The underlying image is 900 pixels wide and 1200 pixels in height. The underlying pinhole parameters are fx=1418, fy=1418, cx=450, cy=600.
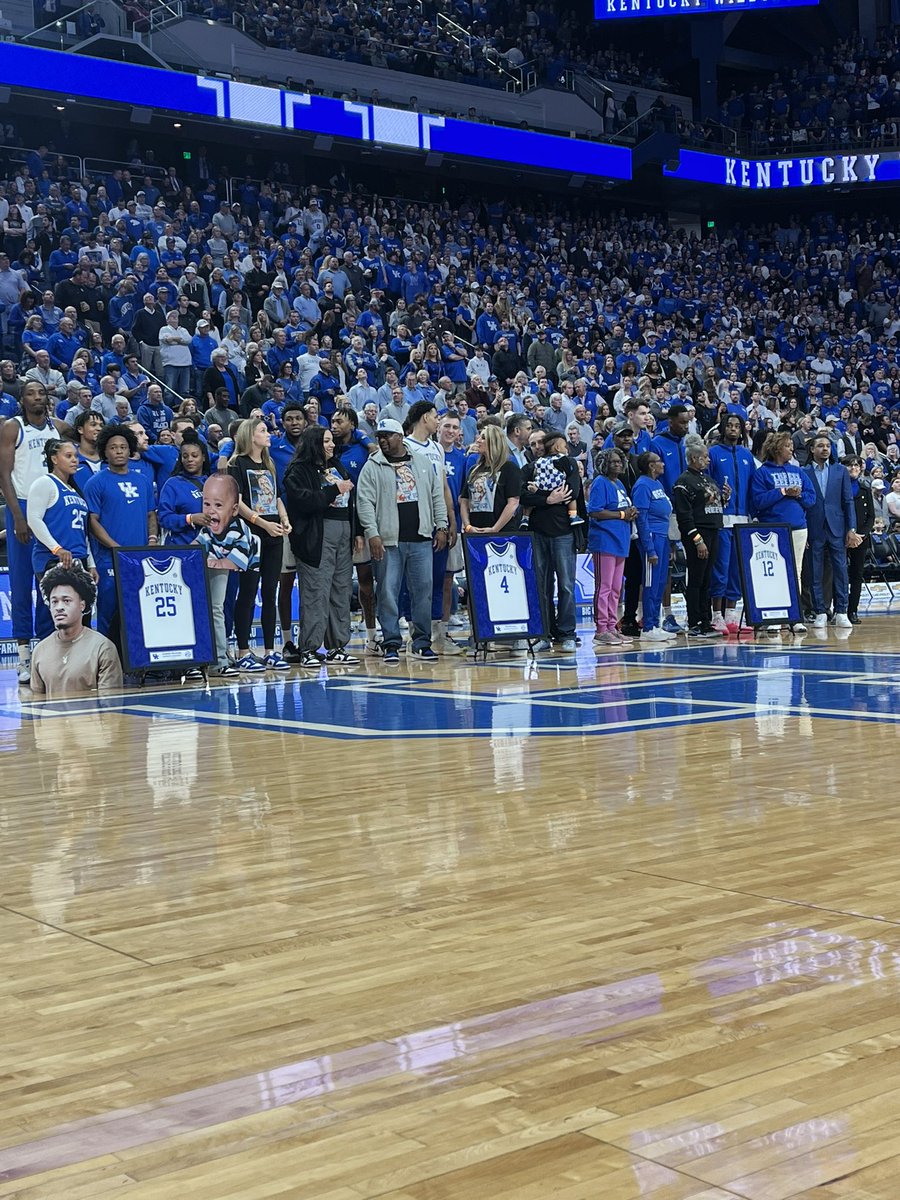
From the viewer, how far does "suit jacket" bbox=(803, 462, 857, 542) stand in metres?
14.2

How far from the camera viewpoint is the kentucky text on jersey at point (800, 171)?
1481 inches

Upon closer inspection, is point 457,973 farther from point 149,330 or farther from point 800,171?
point 800,171

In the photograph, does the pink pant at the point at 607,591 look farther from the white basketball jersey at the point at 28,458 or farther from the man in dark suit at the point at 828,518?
the white basketball jersey at the point at 28,458

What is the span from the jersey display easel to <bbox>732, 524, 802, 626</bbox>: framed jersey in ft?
7.31

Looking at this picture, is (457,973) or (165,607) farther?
(165,607)

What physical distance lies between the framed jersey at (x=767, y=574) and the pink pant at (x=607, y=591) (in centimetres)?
116

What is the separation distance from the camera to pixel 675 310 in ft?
103

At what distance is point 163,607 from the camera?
1036 cm

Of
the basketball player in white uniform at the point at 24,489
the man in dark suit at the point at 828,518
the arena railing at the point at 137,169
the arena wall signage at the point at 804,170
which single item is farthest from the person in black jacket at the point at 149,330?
the arena wall signage at the point at 804,170

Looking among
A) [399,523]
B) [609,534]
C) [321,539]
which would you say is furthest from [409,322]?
[321,539]

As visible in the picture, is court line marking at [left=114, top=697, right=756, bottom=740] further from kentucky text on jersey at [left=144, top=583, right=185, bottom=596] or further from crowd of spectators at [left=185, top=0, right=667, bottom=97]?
crowd of spectators at [left=185, top=0, right=667, bottom=97]

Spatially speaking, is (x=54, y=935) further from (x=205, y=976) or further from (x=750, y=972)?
(x=750, y=972)

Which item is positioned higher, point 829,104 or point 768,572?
point 829,104

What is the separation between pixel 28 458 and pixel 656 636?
5641 mm
